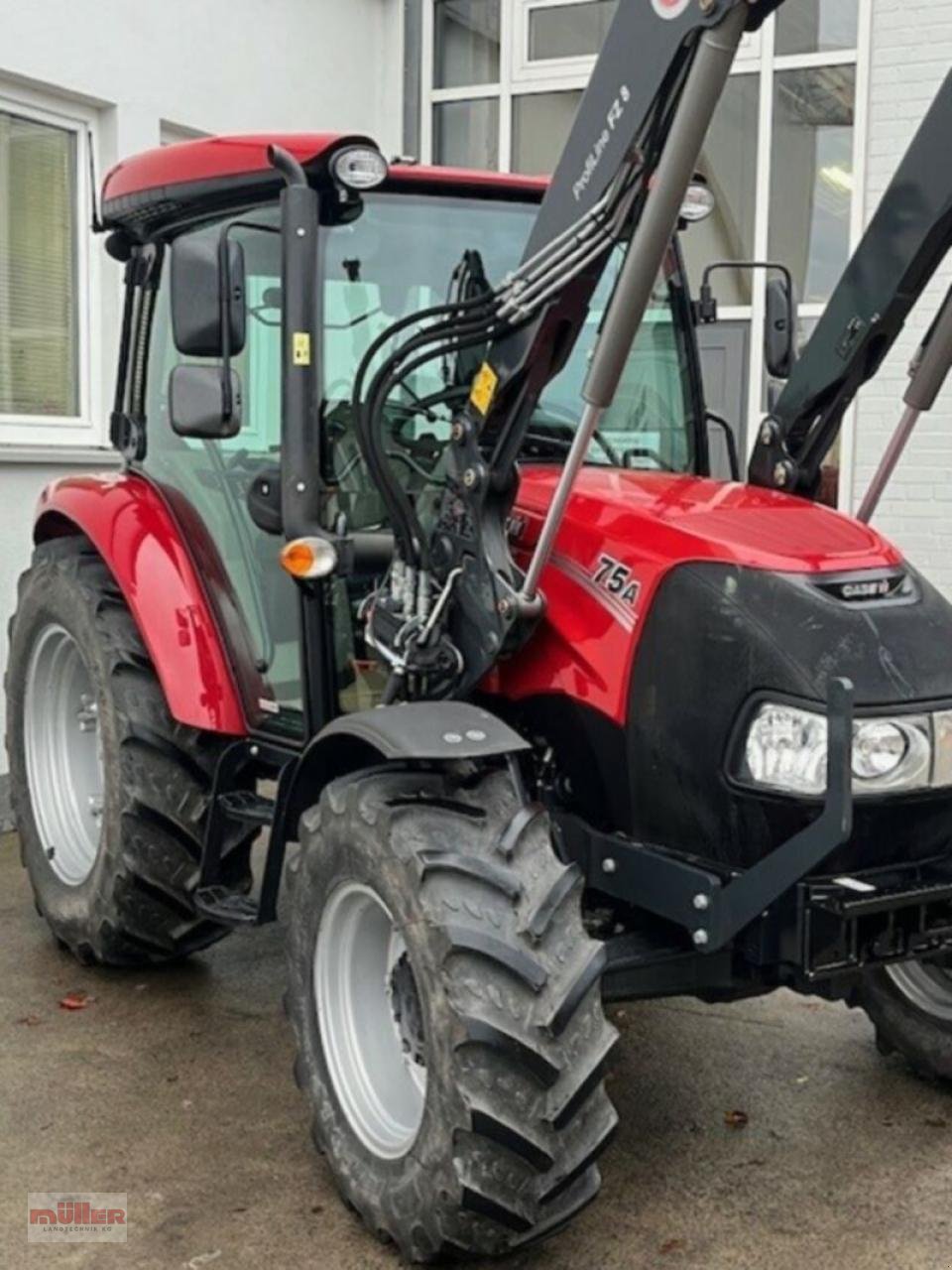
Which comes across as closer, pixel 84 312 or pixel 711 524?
pixel 711 524

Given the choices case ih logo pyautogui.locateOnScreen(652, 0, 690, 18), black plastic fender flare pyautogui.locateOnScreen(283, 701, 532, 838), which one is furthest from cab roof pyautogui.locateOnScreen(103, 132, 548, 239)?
black plastic fender flare pyautogui.locateOnScreen(283, 701, 532, 838)

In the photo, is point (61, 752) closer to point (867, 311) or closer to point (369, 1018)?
point (369, 1018)

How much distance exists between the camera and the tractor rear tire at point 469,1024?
277 centimetres

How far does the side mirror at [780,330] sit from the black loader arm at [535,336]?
3.16ft

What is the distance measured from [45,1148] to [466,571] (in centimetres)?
164

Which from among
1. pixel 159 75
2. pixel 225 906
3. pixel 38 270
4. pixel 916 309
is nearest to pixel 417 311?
pixel 225 906

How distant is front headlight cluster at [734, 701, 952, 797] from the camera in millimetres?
2961

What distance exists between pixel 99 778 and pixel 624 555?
91.1 inches

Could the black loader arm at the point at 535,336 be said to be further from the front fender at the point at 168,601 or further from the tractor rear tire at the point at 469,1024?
the front fender at the point at 168,601

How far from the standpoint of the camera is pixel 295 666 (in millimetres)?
3926

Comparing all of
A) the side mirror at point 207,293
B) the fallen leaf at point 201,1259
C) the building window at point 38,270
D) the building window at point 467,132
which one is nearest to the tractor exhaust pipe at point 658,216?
the side mirror at point 207,293

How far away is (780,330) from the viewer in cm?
411

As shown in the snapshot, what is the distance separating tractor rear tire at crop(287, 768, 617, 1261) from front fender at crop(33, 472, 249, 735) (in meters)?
0.90

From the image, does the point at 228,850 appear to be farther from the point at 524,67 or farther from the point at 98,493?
the point at 524,67
